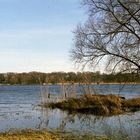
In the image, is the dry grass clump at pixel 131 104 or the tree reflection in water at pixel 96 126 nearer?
the tree reflection in water at pixel 96 126

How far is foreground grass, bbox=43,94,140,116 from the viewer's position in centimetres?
3241

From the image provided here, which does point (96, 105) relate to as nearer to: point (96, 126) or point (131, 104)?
point (131, 104)

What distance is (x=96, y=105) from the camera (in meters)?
33.5

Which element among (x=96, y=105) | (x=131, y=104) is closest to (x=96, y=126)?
(x=96, y=105)

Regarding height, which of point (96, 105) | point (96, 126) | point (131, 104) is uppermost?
point (96, 105)

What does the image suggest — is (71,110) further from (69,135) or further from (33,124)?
(69,135)

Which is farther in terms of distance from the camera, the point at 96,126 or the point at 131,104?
the point at 131,104

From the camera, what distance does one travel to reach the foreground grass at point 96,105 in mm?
32406

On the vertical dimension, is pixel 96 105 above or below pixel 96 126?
above

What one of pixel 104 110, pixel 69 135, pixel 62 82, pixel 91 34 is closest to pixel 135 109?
pixel 104 110

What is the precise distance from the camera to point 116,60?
82.5 feet

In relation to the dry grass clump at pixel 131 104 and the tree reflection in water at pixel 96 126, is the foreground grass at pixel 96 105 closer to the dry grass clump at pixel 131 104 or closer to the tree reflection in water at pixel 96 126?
the dry grass clump at pixel 131 104

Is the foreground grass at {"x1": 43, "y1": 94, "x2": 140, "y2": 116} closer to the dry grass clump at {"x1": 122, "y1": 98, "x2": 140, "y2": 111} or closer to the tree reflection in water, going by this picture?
the dry grass clump at {"x1": 122, "y1": 98, "x2": 140, "y2": 111}

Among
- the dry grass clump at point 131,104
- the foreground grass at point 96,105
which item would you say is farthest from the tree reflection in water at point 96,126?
the dry grass clump at point 131,104
